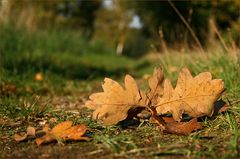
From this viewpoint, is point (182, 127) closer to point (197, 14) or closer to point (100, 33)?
point (197, 14)

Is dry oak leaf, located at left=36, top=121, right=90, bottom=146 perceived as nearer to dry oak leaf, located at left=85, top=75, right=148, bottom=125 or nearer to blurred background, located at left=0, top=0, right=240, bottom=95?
dry oak leaf, located at left=85, top=75, right=148, bottom=125

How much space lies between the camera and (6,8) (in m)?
9.20

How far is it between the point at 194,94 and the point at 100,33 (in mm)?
31738

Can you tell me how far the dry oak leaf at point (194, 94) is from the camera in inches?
89.3

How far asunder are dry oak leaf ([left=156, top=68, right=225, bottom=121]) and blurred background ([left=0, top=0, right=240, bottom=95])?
1.87m

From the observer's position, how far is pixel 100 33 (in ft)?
111

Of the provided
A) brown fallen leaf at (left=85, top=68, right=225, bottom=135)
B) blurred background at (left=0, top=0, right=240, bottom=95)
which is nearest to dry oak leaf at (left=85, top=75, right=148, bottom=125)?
brown fallen leaf at (left=85, top=68, right=225, bottom=135)

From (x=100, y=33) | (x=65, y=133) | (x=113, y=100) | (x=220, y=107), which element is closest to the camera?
(x=65, y=133)

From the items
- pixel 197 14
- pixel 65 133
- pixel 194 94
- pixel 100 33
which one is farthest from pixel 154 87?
pixel 100 33

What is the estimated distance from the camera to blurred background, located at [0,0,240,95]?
595 cm

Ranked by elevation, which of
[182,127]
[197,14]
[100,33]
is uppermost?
[100,33]

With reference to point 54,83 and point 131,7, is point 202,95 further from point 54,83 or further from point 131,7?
point 131,7

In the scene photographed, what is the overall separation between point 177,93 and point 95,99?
402mm

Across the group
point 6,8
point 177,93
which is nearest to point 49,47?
point 6,8
